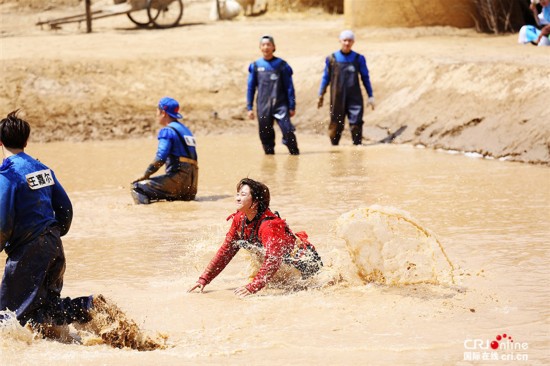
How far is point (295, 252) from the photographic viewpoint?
6711mm

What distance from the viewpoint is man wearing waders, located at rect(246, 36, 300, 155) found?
13859 mm

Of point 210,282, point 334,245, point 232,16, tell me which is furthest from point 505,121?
point 232,16

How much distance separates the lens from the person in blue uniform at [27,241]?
5703 millimetres

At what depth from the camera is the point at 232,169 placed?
42.7 feet

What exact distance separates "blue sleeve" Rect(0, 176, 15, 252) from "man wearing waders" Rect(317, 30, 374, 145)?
8996mm

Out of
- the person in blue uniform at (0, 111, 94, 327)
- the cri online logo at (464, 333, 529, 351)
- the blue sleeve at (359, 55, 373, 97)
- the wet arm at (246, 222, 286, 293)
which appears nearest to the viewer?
the cri online logo at (464, 333, 529, 351)

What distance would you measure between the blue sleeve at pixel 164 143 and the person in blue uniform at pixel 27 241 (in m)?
4.39

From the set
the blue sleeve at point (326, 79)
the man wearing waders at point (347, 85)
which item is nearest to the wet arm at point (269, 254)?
the man wearing waders at point (347, 85)

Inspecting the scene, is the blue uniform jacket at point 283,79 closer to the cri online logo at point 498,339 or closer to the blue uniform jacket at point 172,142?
the blue uniform jacket at point 172,142

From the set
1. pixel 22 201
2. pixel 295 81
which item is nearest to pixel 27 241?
pixel 22 201

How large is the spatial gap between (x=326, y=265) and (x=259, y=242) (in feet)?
3.02

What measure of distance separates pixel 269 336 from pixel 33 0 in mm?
23981

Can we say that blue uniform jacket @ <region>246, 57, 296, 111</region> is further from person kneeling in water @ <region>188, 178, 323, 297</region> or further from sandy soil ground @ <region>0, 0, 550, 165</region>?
person kneeling in water @ <region>188, 178, 323, 297</region>

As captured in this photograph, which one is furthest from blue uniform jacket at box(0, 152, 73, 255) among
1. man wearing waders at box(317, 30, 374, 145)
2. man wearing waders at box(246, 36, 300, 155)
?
man wearing waders at box(317, 30, 374, 145)
